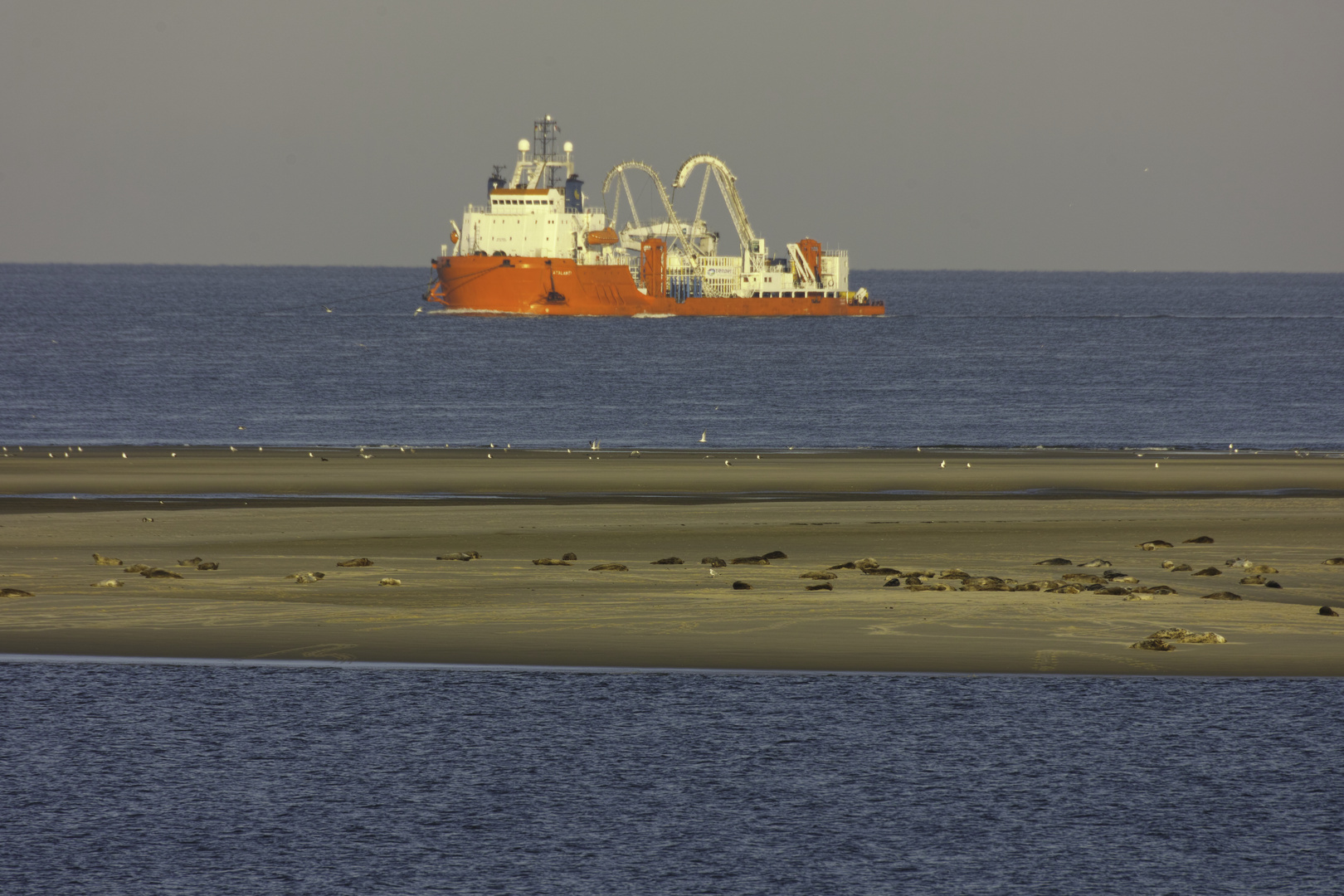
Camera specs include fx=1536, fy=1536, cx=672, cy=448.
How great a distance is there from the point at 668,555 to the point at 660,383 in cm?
4417

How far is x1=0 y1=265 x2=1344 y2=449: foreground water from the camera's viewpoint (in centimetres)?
4562

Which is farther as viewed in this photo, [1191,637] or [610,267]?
[610,267]

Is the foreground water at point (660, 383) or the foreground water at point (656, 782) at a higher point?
the foreground water at point (660, 383)

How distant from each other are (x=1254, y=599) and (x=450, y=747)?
10760mm

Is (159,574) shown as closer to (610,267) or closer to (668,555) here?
(668,555)

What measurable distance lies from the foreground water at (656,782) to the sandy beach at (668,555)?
0.99 meters

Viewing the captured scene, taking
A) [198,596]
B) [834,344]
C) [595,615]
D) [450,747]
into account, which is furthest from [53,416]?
[834,344]

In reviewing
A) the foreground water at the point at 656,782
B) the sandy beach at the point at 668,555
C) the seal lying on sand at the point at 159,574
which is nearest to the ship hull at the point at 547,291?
the sandy beach at the point at 668,555

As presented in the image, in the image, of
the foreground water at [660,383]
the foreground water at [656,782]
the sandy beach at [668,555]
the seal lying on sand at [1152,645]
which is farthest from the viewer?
the foreground water at [660,383]

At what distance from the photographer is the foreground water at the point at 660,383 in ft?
150

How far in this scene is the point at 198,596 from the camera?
18641 millimetres

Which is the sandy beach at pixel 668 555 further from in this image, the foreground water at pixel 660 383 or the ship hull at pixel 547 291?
the ship hull at pixel 547 291

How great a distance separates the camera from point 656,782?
12.1 m

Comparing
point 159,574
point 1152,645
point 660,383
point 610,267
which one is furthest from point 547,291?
point 1152,645
